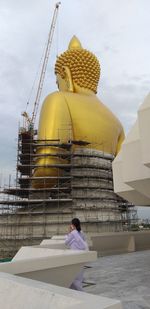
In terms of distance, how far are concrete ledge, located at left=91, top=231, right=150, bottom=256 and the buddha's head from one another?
15.4 meters

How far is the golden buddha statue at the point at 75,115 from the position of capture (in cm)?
2102

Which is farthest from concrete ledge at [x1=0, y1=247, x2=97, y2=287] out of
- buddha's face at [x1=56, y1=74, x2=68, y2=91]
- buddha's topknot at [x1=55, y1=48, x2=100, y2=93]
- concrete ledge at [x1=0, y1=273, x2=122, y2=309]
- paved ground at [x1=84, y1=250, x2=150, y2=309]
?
buddha's topknot at [x1=55, y1=48, x2=100, y2=93]

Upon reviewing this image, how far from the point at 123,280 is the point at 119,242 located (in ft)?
17.2

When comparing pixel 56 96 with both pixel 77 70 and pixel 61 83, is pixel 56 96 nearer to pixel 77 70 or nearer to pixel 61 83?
pixel 61 83

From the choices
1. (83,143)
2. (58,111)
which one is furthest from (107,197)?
(58,111)

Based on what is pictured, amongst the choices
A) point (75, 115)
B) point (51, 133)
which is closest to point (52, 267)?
point (51, 133)

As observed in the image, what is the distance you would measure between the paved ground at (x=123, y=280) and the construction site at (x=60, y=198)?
10.4m

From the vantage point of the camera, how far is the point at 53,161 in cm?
2075

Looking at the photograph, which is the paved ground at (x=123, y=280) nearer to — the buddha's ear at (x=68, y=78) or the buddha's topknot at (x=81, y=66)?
the buddha's ear at (x=68, y=78)

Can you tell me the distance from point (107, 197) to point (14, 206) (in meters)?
6.85

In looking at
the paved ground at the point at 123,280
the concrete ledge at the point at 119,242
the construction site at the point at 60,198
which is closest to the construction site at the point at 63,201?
the construction site at the point at 60,198

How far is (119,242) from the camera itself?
11406 mm

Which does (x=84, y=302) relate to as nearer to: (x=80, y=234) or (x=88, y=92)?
(x=80, y=234)

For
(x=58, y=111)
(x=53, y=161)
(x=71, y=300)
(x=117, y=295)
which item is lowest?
(x=117, y=295)
